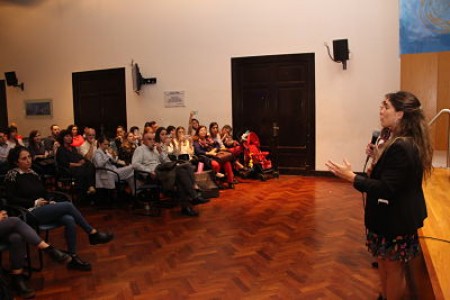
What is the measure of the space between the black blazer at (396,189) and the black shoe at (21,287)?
2.59 meters

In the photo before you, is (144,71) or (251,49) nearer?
(251,49)

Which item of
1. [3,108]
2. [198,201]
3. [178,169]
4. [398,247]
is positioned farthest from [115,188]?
[3,108]

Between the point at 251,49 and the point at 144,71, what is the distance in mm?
2851

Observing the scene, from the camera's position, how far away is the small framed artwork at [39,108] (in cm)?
1153

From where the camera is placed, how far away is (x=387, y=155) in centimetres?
228

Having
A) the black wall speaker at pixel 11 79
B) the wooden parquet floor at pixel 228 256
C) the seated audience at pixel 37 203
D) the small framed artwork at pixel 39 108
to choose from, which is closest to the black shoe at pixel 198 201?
the wooden parquet floor at pixel 228 256

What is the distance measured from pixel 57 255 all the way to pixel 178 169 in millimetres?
2514

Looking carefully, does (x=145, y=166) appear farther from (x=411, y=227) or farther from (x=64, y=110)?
(x=64, y=110)

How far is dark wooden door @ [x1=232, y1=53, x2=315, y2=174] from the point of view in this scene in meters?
8.77

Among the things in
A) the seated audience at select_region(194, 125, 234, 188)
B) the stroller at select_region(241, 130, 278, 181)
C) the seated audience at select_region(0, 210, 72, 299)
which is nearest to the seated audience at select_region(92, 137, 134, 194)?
the seated audience at select_region(194, 125, 234, 188)

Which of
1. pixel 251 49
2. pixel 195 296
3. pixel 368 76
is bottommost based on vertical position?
pixel 195 296

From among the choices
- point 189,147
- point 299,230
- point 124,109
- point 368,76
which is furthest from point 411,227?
point 124,109

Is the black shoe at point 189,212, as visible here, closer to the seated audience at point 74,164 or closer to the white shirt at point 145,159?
the white shirt at point 145,159

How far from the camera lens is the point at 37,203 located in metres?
3.85
